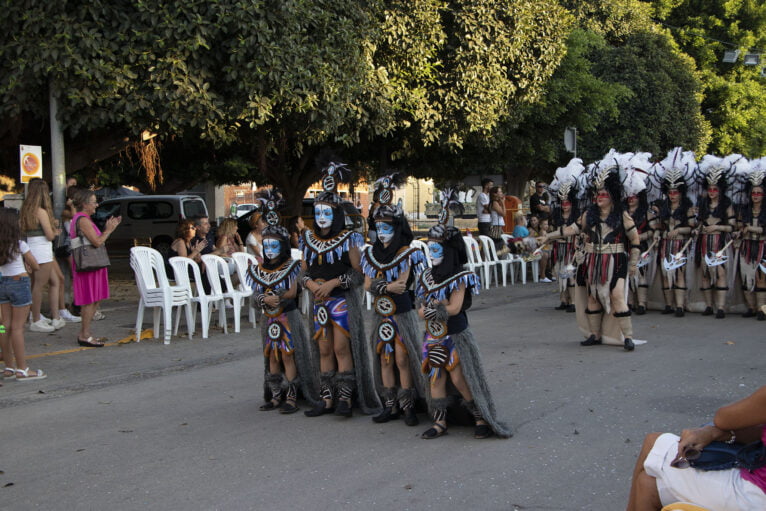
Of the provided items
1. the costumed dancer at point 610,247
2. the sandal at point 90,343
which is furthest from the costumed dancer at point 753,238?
the sandal at point 90,343

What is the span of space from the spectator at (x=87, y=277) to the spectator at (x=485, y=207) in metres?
9.00

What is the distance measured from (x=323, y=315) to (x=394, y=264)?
2.57 ft

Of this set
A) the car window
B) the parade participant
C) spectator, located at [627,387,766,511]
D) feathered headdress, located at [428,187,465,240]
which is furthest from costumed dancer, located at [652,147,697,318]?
the car window

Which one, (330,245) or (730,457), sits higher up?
(330,245)

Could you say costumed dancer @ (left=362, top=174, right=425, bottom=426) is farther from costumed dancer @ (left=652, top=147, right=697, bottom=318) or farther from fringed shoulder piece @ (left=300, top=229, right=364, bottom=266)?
costumed dancer @ (left=652, top=147, right=697, bottom=318)

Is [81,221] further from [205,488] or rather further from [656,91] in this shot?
[656,91]

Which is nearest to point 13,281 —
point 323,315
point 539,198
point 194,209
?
point 323,315

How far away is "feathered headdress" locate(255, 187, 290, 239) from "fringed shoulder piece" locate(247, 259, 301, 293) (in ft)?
0.89

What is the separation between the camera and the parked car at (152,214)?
23.5m

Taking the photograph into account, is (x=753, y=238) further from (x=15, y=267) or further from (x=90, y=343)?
(x=15, y=267)

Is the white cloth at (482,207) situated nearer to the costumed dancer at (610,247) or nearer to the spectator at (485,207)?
the spectator at (485,207)

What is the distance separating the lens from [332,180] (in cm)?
632

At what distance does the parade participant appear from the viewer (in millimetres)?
11164

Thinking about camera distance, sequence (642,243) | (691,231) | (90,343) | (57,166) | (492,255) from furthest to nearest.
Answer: (492,255), (642,243), (691,231), (57,166), (90,343)
